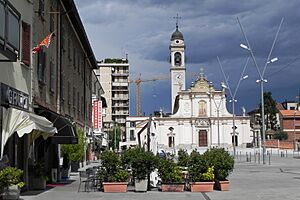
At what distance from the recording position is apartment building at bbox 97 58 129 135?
5310 inches

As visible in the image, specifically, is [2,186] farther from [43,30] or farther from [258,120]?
[258,120]

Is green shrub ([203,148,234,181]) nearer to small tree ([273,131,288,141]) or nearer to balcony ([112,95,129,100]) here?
small tree ([273,131,288,141])

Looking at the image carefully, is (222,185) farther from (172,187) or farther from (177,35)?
(177,35)

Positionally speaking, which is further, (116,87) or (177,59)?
(116,87)

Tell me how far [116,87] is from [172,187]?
119 meters

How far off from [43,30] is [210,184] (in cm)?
1013

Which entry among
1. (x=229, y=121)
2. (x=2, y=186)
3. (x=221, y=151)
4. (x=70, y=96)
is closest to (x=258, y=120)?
(x=229, y=121)

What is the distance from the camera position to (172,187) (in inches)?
806

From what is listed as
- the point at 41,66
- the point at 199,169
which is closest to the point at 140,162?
the point at 199,169

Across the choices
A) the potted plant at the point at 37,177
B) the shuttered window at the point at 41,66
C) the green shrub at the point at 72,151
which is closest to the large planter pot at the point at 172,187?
the potted plant at the point at 37,177

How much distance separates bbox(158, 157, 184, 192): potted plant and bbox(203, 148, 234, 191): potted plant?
133 cm

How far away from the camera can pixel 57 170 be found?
26.4m

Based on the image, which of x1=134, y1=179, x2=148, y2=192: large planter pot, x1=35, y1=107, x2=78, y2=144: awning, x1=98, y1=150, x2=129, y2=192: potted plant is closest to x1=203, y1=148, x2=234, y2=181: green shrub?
x1=134, y1=179, x2=148, y2=192: large planter pot

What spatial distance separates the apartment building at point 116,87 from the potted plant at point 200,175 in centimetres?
11444
